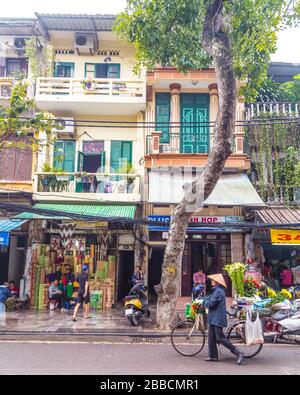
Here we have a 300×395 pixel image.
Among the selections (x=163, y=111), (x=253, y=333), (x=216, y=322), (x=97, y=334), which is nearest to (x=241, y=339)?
(x=253, y=333)

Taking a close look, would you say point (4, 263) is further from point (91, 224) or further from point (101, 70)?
point (101, 70)

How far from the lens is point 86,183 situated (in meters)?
15.1

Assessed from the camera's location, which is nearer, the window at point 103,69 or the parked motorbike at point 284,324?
the parked motorbike at point 284,324

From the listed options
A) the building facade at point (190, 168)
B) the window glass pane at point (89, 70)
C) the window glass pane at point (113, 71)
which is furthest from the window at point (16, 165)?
the building facade at point (190, 168)

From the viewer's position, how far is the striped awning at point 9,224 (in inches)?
497

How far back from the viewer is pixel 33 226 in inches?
592

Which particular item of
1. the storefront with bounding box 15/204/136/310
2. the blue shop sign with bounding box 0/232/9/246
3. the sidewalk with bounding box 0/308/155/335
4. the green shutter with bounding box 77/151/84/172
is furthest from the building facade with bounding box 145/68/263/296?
the blue shop sign with bounding box 0/232/9/246

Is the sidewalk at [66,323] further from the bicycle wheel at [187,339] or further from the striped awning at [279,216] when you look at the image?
the striped awning at [279,216]

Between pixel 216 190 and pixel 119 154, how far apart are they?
466 centimetres

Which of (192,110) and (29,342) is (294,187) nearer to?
Answer: (192,110)

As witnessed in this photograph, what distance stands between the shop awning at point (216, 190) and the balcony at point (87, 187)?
41.5 inches

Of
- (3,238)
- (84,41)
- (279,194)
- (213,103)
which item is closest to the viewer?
(3,238)

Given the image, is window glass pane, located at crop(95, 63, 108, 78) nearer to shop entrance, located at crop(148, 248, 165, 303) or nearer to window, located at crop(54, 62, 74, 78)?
window, located at crop(54, 62, 74, 78)
